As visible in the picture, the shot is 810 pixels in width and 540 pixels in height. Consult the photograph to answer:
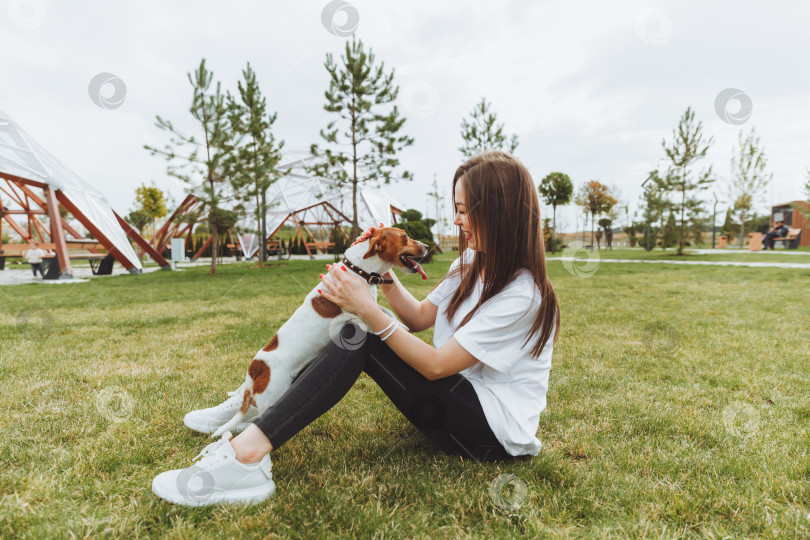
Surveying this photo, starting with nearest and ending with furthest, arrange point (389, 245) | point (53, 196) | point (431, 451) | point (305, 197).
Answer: point (389, 245), point (431, 451), point (53, 196), point (305, 197)

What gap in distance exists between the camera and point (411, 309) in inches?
90.0

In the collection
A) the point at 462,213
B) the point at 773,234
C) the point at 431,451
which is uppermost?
the point at 462,213

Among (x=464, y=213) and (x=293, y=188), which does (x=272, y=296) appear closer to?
(x=464, y=213)

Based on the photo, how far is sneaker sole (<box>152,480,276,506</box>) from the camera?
64.0 inches

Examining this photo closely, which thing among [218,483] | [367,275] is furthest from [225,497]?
[367,275]

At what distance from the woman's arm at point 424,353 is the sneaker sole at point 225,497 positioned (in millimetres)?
770

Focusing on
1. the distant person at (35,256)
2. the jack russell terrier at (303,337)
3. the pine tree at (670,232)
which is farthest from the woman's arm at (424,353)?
the pine tree at (670,232)

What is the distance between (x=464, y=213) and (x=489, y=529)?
1239 mm

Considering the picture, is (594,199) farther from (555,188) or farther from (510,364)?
(510,364)

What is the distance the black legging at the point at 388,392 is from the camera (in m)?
1.64

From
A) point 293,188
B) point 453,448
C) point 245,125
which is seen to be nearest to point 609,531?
point 453,448

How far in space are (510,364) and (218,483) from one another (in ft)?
4.00

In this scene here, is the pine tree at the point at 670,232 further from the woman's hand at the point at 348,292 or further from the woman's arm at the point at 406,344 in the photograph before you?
the woman's hand at the point at 348,292

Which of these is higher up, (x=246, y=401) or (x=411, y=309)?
(x=411, y=309)
